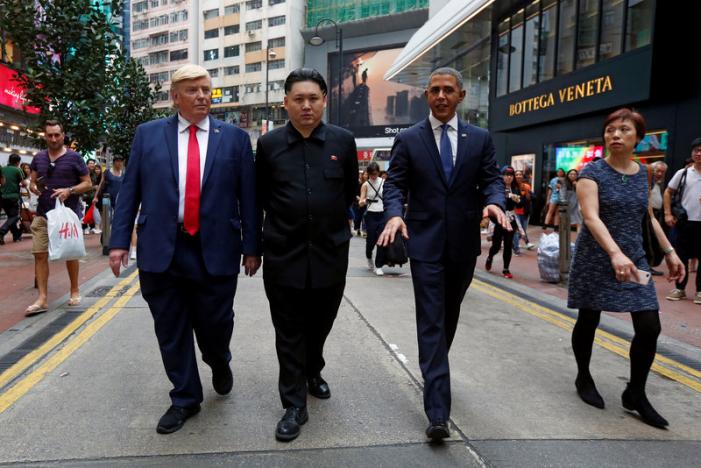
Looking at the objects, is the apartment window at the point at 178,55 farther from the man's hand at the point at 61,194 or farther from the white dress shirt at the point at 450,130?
the white dress shirt at the point at 450,130

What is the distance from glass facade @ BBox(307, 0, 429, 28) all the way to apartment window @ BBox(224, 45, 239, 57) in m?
9.53

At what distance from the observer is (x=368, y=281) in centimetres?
812

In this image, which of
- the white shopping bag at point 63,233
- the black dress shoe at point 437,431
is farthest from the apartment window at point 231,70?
the black dress shoe at point 437,431

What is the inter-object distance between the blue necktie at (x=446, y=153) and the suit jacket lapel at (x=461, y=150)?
34mm

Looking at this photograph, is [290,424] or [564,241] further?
[564,241]

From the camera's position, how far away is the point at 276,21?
63.1 m

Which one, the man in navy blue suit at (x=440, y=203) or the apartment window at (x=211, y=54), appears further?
the apartment window at (x=211, y=54)

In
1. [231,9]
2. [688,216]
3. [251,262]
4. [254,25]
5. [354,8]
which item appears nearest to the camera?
[251,262]

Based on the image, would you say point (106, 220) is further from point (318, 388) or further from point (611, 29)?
point (611, 29)

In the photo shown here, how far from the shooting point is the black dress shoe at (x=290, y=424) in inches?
113

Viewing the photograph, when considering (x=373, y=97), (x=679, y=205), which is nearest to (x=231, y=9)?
(x=373, y=97)

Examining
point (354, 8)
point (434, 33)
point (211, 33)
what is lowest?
point (434, 33)

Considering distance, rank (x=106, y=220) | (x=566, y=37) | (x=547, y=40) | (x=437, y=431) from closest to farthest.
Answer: (x=437, y=431)
(x=106, y=220)
(x=566, y=37)
(x=547, y=40)

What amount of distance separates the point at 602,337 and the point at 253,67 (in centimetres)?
6455
